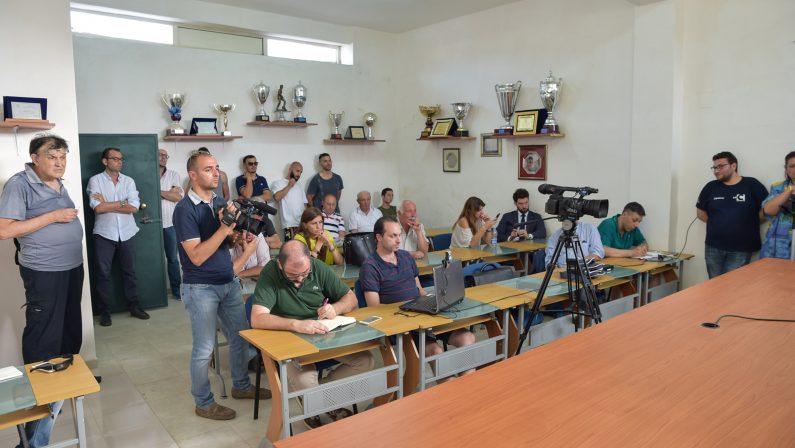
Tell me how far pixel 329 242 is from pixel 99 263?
97.1 inches

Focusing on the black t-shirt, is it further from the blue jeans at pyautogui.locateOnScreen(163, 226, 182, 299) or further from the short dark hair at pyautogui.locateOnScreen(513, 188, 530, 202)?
the blue jeans at pyautogui.locateOnScreen(163, 226, 182, 299)

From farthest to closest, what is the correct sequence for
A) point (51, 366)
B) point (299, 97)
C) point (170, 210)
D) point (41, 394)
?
point (299, 97) → point (170, 210) → point (51, 366) → point (41, 394)

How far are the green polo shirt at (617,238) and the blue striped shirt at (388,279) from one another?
262 centimetres

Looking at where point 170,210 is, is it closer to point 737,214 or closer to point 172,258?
point 172,258

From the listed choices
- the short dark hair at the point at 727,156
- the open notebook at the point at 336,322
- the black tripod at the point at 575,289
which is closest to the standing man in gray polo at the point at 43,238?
the open notebook at the point at 336,322

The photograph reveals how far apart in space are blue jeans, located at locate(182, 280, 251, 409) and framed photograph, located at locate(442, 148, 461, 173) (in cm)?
469

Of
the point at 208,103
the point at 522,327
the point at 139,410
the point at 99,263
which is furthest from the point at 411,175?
the point at 139,410

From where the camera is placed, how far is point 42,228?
11.3 ft

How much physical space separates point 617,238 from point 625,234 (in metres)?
0.08

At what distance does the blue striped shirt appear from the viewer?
3484mm

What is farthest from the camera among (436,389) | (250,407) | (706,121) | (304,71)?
(304,71)

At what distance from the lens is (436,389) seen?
182cm

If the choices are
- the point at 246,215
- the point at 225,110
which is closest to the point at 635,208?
the point at 246,215

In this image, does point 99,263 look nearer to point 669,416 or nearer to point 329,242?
point 329,242
